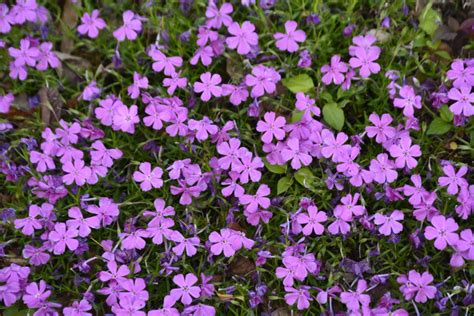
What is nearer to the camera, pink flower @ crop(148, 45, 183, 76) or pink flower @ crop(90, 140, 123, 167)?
pink flower @ crop(90, 140, 123, 167)


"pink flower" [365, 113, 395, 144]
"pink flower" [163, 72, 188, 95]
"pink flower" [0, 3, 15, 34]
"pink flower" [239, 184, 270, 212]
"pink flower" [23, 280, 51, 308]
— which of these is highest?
"pink flower" [0, 3, 15, 34]

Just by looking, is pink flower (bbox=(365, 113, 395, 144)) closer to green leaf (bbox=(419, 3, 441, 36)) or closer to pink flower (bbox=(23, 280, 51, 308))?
green leaf (bbox=(419, 3, 441, 36))

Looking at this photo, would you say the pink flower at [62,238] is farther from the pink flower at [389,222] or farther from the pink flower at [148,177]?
the pink flower at [389,222]

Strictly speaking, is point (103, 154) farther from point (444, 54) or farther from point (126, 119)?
point (444, 54)

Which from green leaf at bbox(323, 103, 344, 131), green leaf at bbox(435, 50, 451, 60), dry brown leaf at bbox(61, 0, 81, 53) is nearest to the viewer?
green leaf at bbox(323, 103, 344, 131)

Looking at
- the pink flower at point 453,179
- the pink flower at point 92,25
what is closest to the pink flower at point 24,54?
the pink flower at point 92,25

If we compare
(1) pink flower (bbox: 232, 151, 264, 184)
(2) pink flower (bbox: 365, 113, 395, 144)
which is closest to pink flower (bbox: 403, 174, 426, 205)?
(2) pink flower (bbox: 365, 113, 395, 144)

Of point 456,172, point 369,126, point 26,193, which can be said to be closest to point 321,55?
point 369,126
